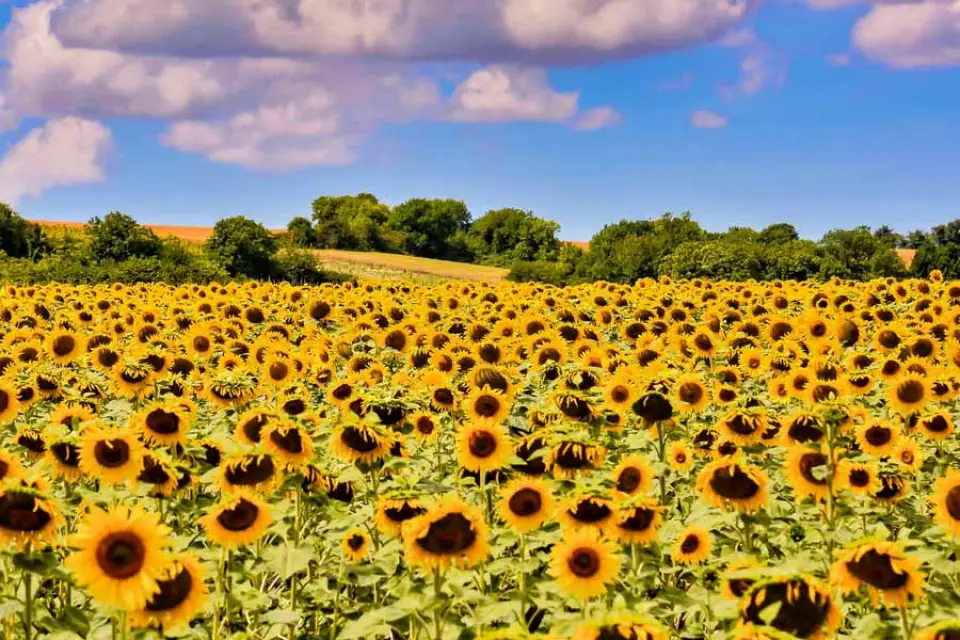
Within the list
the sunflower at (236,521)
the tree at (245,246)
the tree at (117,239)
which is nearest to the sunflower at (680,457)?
the sunflower at (236,521)

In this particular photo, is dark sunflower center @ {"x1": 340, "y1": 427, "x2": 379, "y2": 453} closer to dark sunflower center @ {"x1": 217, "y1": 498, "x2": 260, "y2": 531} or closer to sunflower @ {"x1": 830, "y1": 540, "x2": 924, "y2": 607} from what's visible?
dark sunflower center @ {"x1": 217, "y1": 498, "x2": 260, "y2": 531}

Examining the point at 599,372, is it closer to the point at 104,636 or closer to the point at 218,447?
the point at 218,447

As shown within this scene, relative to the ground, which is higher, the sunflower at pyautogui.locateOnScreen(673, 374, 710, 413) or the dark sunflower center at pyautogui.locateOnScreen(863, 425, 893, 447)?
the sunflower at pyautogui.locateOnScreen(673, 374, 710, 413)

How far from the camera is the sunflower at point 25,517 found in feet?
15.0

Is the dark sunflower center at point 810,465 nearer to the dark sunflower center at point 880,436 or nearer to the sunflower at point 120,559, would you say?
the dark sunflower center at point 880,436

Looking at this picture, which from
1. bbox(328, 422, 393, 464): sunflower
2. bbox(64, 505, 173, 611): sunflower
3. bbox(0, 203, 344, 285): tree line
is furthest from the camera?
bbox(0, 203, 344, 285): tree line

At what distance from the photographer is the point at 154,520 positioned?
4.16m

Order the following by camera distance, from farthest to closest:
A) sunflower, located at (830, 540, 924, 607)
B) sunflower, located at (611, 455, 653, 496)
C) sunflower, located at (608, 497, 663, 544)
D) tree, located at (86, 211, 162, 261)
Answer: tree, located at (86, 211, 162, 261), sunflower, located at (611, 455, 653, 496), sunflower, located at (608, 497, 663, 544), sunflower, located at (830, 540, 924, 607)

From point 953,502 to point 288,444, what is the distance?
370 cm

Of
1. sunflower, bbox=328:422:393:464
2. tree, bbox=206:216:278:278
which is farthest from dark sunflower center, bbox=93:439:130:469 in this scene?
tree, bbox=206:216:278:278

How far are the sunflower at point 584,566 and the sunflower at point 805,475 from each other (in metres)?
2.25

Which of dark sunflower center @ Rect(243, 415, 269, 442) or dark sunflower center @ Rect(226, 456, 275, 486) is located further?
dark sunflower center @ Rect(243, 415, 269, 442)

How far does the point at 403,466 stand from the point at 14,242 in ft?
231

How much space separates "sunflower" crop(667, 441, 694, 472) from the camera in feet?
24.5
